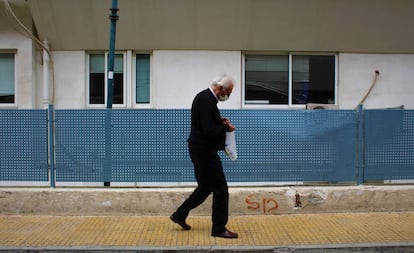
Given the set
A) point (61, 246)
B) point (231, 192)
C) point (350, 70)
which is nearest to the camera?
point (61, 246)

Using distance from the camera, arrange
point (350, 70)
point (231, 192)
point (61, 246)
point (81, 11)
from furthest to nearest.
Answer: point (350, 70), point (81, 11), point (231, 192), point (61, 246)

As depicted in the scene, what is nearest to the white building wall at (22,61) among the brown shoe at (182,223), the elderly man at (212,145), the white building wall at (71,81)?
the white building wall at (71,81)

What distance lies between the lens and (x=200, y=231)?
608cm

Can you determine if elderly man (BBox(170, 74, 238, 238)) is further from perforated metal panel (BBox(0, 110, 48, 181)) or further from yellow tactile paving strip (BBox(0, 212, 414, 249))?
perforated metal panel (BBox(0, 110, 48, 181))

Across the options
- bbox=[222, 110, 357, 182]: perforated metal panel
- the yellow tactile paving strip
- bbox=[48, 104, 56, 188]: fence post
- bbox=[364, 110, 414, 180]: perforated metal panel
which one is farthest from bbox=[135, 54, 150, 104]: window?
bbox=[364, 110, 414, 180]: perforated metal panel

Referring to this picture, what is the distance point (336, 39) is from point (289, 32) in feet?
3.32

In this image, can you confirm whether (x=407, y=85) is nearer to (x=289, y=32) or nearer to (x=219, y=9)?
(x=289, y=32)

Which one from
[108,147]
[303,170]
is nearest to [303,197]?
[303,170]

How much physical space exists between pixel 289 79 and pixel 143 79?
3.12 m

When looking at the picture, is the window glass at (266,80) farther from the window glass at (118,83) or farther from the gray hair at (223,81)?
the gray hair at (223,81)

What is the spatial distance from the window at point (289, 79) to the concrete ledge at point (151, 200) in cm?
306

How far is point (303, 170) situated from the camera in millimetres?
7082

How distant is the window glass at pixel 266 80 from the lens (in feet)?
31.2

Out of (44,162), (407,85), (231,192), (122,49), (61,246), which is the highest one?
(122,49)
